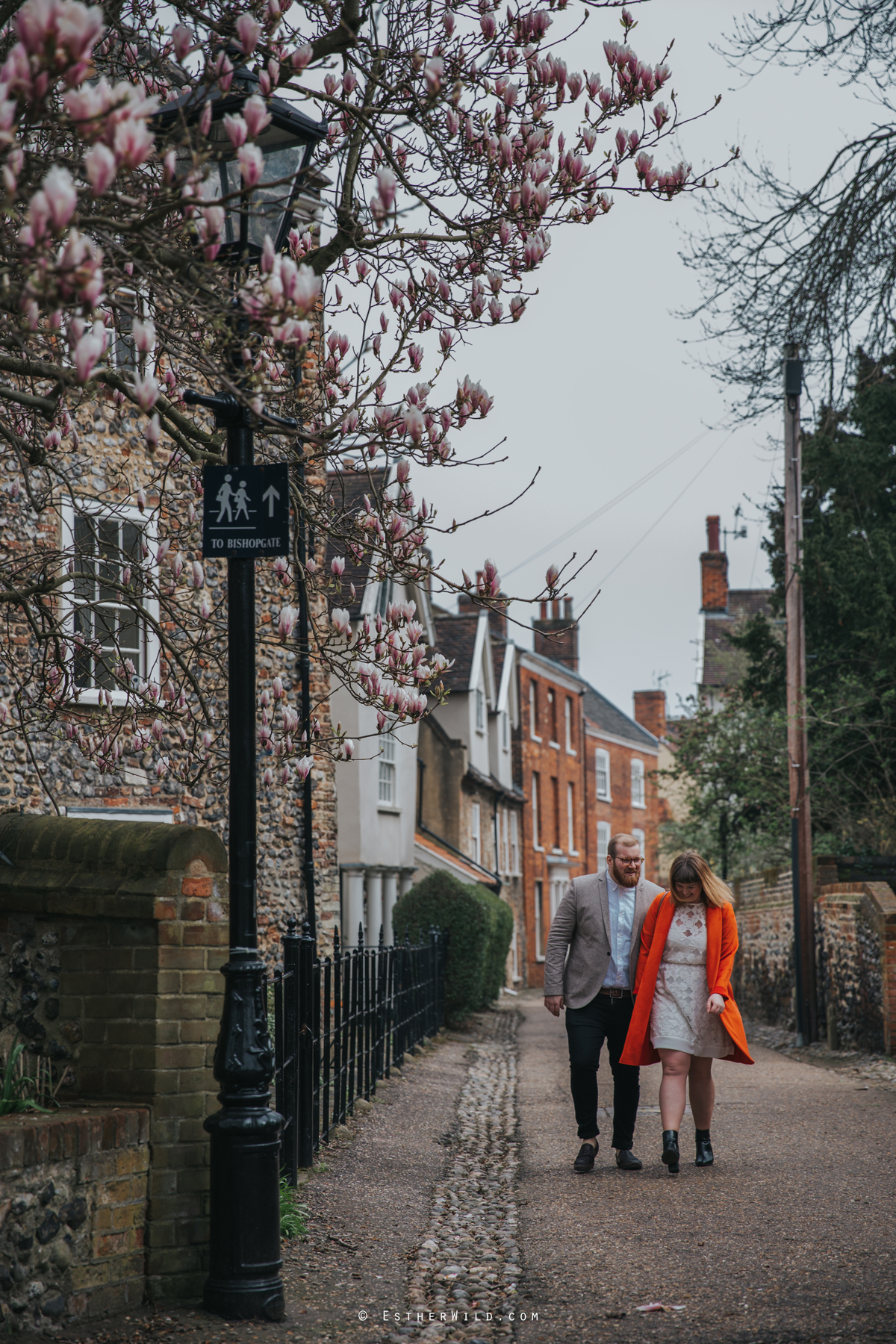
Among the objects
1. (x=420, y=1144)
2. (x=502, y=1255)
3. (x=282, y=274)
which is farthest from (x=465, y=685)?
(x=282, y=274)

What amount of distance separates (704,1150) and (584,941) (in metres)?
1.34

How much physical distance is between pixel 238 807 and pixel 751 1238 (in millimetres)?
2917

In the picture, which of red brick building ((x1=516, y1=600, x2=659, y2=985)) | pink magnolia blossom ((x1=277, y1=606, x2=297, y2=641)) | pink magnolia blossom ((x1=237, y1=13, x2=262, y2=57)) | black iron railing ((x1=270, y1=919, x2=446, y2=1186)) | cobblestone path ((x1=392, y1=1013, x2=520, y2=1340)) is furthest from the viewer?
red brick building ((x1=516, y1=600, x2=659, y2=985))

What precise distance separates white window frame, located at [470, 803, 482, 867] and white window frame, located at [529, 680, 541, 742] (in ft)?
22.8

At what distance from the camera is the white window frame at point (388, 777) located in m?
22.8

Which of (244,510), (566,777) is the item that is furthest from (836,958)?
(566,777)

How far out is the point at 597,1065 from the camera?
24.4 ft

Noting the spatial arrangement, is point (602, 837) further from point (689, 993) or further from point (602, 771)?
point (689, 993)

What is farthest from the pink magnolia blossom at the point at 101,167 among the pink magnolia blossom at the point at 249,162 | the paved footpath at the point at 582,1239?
the paved footpath at the point at 582,1239

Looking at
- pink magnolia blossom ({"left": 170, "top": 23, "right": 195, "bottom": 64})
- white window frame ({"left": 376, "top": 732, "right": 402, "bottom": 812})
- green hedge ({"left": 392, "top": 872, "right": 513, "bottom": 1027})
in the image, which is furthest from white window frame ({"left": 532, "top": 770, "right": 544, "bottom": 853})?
pink magnolia blossom ({"left": 170, "top": 23, "right": 195, "bottom": 64})

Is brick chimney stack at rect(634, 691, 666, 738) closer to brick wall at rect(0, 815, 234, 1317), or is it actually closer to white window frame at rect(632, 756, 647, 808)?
white window frame at rect(632, 756, 647, 808)

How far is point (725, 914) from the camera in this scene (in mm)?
7484

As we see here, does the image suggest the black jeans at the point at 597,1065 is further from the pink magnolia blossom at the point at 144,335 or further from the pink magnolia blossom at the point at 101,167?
the pink magnolia blossom at the point at 101,167

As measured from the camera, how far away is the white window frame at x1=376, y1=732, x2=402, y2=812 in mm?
22844
